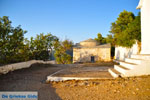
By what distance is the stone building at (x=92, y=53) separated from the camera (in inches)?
757

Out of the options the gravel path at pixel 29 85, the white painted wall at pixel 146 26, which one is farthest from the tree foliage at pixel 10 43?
the white painted wall at pixel 146 26

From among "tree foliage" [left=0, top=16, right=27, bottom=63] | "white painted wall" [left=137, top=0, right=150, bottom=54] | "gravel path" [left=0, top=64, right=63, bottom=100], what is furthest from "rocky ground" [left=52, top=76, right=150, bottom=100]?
"tree foliage" [left=0, top=16, right=27, bottom=63]

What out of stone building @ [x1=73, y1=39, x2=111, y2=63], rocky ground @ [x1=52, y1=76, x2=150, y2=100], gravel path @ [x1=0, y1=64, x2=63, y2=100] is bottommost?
gravel path @ [x1=0, y1=64, x2=63, y2=100]

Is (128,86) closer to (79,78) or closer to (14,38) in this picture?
(79,78)

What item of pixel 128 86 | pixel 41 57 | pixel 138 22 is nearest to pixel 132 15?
pixel 138 22

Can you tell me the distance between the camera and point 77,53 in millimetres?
20094

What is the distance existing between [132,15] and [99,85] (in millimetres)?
17671

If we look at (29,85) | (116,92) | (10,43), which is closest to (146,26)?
(116,92)

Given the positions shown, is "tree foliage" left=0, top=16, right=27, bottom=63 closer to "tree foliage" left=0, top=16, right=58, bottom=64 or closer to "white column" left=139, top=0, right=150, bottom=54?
"tree foliage" left=0, top=16, right=58, bottom=64

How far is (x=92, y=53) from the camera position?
64.6 ft

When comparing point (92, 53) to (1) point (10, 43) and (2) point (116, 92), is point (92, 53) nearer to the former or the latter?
(1) point (10, 43)

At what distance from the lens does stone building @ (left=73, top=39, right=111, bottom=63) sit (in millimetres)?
19219

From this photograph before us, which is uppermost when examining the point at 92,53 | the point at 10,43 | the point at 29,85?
the point at 10,43

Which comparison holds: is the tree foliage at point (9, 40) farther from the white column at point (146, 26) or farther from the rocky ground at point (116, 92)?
the white column at point (146, 26)
